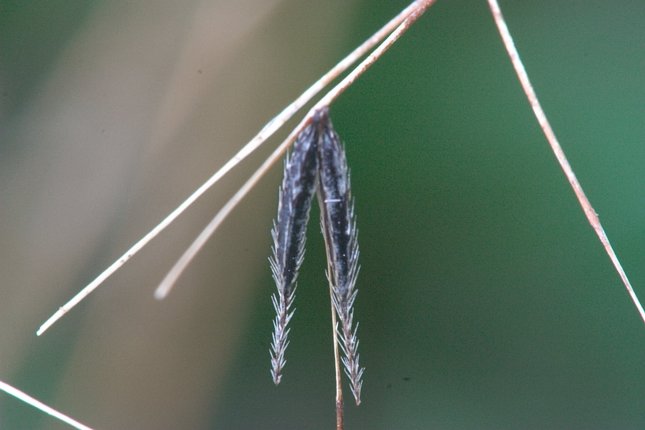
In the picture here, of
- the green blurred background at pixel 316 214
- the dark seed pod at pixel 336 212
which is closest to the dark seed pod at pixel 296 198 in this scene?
the dark seed pod at pixel 336 212

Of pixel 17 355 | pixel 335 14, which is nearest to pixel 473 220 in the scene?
pixel 335 14

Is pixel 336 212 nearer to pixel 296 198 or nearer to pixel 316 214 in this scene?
pixel 296 198

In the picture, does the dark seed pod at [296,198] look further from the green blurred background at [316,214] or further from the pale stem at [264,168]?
the green blurred background at [316,214]

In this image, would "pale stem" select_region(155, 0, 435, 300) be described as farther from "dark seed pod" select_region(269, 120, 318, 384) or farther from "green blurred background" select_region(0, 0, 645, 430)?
"green blurred background" select_region(0, 0, 645, 430)

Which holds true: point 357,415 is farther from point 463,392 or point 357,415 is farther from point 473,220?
point 473,220

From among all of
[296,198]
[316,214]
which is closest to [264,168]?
[296,198]
